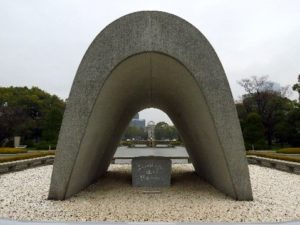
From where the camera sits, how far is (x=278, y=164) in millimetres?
17766

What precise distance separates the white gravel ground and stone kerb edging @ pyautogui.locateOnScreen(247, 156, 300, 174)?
15.8 feet

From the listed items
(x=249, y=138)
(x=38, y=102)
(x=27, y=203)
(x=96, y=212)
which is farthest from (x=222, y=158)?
(x=38, y=102)

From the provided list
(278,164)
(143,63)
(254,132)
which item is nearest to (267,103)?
(254,132)

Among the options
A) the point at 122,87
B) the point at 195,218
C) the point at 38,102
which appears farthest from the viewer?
the point at 38,102

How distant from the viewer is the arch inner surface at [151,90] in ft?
27.1

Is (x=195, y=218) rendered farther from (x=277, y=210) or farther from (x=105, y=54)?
(x=105, y=54)

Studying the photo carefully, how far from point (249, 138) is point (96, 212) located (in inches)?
1088

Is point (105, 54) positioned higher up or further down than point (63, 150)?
higher up

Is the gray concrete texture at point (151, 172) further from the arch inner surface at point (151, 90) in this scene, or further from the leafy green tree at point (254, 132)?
the leafy green tree at point (254, 132)

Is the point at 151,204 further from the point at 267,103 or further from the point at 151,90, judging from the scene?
the point at 267,103

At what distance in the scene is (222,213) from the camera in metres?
6.89

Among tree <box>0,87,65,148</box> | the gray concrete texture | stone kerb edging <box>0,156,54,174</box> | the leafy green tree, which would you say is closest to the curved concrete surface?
the gray concrete texture

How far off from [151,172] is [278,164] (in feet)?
32.7

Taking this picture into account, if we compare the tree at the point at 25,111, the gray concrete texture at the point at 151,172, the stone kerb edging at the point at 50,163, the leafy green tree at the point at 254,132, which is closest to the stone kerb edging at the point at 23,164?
the stone kerb edging at the point at 50,163
